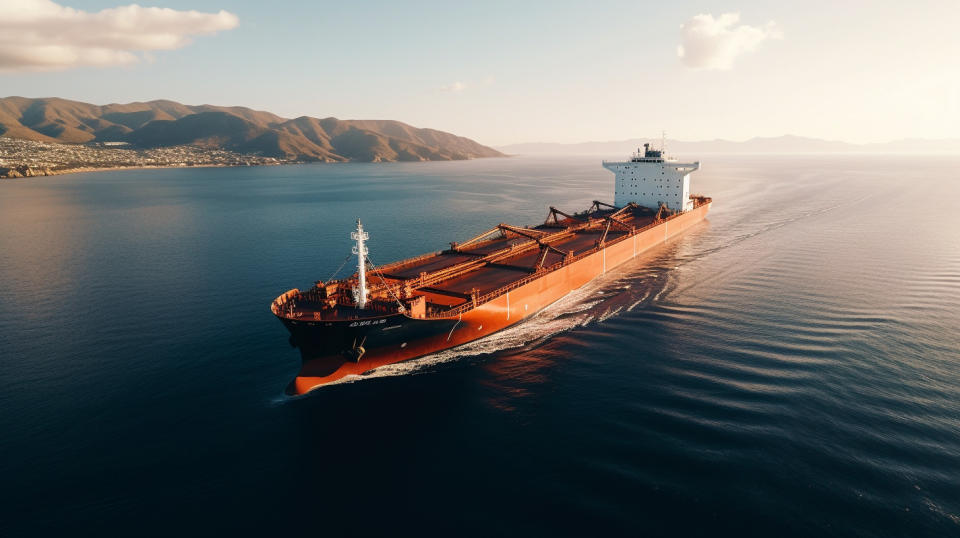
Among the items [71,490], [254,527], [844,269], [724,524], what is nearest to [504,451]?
[724,524]

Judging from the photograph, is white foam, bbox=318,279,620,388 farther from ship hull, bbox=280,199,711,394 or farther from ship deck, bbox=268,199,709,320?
ship deck, bbox=268,199,709,320

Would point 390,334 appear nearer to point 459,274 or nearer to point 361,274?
point 361,274

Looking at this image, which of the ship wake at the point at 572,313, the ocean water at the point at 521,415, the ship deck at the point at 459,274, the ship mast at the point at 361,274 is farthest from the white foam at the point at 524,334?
the ship mast at the point at 361,274

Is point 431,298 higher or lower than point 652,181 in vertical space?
lower

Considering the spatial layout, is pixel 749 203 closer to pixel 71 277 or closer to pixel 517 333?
pixel 517 333

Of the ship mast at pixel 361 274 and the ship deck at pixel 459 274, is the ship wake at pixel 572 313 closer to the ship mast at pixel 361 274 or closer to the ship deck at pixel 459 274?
the ship deck at pixel 459 274

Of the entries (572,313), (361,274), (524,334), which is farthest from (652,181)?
(361,274)
